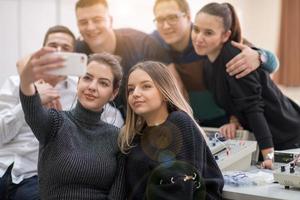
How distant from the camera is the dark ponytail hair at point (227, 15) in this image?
A: 2.23 metres

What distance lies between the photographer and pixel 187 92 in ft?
8.64

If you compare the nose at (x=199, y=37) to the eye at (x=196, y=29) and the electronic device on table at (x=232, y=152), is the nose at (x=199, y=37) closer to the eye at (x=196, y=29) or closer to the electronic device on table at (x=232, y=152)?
the eye at (x=196, y=29)

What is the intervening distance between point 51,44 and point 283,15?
13.3 ft

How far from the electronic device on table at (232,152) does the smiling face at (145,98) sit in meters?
0.33

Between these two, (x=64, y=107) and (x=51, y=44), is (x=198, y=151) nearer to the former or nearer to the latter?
(x=64, y=107)

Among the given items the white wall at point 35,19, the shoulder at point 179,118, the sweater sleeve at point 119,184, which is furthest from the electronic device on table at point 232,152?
the white wall at point 35,19

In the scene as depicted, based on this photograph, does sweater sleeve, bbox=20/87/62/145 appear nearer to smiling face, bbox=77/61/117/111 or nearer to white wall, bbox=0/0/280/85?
smiling face, bbox=77/61/117/111

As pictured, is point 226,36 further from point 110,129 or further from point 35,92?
point 35,92

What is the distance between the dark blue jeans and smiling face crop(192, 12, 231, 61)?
1132 millimetres

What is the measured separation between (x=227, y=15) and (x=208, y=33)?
144mm

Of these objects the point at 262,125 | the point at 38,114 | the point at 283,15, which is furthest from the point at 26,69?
the point at 283,15

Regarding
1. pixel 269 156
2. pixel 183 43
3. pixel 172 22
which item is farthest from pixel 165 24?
pixel 269 156

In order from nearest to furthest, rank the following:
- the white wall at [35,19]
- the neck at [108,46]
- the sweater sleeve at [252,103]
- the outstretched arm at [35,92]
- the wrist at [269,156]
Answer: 1. the outstretched arm at [35,92]
2. the wrist at [269,156]
3. the sweater sleeve at [252,103]
4. the neck at [108,46]
5. the white wall at [35,19]

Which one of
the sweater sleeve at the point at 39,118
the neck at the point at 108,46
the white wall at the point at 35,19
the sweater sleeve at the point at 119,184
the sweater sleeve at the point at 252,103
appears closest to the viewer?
the sweater sleeve at the point at 39,118
